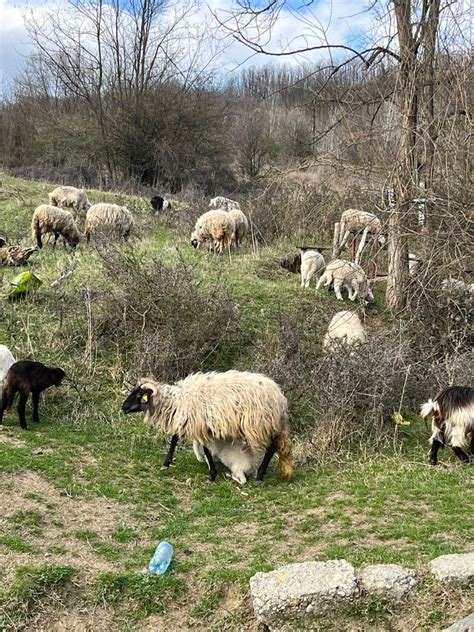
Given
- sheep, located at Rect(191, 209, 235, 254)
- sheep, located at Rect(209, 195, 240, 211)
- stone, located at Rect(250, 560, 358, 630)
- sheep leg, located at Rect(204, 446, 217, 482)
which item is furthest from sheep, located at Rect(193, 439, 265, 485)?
sheep, located at Rect(209, 195, 240, 211)

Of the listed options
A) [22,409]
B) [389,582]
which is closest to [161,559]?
[389,582]

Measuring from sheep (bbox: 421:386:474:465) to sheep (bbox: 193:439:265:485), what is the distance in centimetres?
207

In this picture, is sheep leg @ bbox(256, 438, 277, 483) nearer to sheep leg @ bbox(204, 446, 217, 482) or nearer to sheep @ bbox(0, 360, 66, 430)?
sheep leg @ bbox(204, 446, 217, 482)

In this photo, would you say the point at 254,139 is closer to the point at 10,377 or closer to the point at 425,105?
the point at 425,105

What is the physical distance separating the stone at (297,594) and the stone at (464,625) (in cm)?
73

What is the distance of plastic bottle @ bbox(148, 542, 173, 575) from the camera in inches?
201

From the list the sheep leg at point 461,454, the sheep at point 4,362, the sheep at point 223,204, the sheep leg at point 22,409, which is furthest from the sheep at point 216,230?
the sheep leg at point 461,454

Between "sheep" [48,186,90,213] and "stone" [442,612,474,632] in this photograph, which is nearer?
"stone" [442,612,474,632]

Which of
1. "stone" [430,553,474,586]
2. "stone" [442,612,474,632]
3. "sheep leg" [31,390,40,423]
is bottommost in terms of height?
"stone" [442,612,474,632]

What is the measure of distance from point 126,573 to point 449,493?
3292 mm

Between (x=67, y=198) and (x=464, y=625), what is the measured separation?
17.3 m

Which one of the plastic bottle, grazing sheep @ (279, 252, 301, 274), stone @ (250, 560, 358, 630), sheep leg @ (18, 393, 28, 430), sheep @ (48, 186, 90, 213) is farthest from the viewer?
sheep @ (48, 186, 90, 213)

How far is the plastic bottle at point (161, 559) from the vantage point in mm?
5102

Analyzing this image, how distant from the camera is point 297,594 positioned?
4.62 meters
